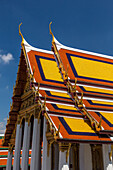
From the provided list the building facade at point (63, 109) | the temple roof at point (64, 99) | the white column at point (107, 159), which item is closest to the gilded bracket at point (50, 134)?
the building facade at point (63, 109)

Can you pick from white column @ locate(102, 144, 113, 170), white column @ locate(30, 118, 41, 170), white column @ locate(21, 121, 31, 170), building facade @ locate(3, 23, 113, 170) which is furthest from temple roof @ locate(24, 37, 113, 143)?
white column @ locate(21, 121, 31, 170)

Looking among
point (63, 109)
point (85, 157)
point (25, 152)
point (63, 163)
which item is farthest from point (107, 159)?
point (25, 152)

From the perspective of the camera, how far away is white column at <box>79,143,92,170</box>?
1026 centimetres

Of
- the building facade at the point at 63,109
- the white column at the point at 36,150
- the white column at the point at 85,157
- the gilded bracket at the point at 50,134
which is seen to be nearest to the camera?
the gilded bracket at the point at 50,134

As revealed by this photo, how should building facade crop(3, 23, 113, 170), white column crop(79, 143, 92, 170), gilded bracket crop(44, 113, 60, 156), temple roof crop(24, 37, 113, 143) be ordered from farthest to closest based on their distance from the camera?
white column crop(79, 143, 92, 170)
building facade crop(3, 23, 113, 170)
temple roof crop(24, 37, 113, 143)
gilded bracket crop(44, 113, 60, 156)

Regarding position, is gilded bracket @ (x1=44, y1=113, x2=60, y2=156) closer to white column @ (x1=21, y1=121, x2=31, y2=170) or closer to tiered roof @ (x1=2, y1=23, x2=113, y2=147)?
tiered roof @ (x1=2, y1=23, x2=113, y2=147)

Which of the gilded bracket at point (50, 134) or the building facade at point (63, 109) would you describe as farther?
the building facade at point (63, 109)

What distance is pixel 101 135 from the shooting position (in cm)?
923

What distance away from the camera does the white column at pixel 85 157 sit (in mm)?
10258

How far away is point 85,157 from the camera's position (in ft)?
34.2

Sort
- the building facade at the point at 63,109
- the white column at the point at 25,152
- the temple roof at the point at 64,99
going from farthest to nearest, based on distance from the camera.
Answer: the white column at the point at 25,152, the building facade at the point at 63,109, the temple roof at the point at 64,99

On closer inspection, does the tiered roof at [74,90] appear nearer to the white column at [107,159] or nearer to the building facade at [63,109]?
the building facade at [63,109]

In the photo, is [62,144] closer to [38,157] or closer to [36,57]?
[38,157]

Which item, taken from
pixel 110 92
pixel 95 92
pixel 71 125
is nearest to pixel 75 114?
pixel 71 125
